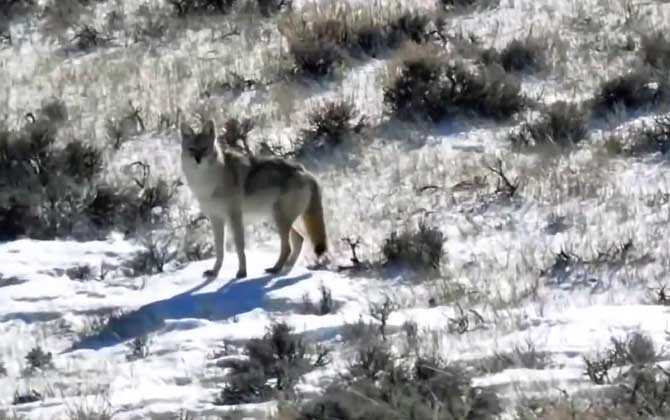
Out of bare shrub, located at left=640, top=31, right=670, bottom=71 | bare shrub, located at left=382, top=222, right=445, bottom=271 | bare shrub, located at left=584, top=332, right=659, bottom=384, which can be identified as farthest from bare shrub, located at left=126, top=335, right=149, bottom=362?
bare shrub, located at left=640, top=31, right=670, bottom=71

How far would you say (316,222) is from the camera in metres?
11.9

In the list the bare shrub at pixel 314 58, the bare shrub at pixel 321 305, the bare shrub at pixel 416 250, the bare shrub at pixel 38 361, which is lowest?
the bare shrub at pixel 38 361

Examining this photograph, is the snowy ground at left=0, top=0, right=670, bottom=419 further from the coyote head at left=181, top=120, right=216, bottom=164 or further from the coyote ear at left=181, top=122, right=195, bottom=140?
the coyote ear at left=181, top=122, right=195, bottom=140

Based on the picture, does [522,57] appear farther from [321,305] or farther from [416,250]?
[321,305]

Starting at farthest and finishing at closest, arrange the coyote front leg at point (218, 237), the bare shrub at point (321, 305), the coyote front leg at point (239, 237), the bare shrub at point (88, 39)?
the bare shrub at point (88, 39), the coyote front leg at point (218, 237), the coyote front leg at point (239, 237), the bare shrub at point (321, 305)

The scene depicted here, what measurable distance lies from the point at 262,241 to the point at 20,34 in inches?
261

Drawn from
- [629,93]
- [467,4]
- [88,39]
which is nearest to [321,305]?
[629,93]

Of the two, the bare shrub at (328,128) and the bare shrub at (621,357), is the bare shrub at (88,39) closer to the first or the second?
the bare shrub at (328,128)

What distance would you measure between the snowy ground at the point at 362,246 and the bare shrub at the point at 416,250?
5.4 inches

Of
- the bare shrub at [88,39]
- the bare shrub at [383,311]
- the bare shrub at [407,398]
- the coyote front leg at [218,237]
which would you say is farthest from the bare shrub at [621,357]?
the bare shrub at [88,39]

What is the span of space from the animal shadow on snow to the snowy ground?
23 mm

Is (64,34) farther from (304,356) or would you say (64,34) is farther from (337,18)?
(304,356)

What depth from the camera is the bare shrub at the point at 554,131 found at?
15164mm

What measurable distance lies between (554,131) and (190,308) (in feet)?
18.7
